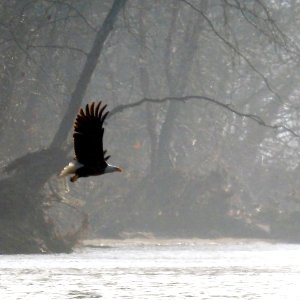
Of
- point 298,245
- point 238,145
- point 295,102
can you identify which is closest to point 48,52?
point 298,245

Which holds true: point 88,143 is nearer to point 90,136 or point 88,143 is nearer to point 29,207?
point 90,136

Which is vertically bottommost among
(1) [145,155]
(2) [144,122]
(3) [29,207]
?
(3) [29,207]

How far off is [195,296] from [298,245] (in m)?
15.9

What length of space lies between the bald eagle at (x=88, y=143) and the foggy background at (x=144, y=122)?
1390cm

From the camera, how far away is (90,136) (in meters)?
12.2

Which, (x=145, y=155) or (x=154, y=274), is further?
(x=145, y=155)

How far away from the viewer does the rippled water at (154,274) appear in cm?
1819

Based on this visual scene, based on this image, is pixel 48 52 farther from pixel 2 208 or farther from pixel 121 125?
pixel 2 208

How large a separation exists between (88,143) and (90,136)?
4.5 inches

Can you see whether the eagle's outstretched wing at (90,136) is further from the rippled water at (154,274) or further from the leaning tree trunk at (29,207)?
the leaning tree trunk at (29,207)

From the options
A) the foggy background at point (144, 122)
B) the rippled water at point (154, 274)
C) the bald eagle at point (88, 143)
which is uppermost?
the foggy background at point (144, 122)

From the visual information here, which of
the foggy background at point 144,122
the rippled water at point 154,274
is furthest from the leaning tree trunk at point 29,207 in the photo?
the rippled water at point 154,274

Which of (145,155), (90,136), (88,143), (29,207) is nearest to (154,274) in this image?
(29,207)

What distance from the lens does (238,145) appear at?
47.6 m
